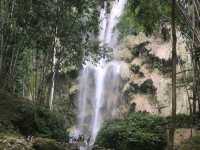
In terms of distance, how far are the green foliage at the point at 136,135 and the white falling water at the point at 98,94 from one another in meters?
11.6

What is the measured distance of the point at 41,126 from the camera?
588 inches

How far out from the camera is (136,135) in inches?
573

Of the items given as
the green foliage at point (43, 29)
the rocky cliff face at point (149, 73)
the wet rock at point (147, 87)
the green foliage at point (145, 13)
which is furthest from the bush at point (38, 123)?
the wet rock at point (147, 87)

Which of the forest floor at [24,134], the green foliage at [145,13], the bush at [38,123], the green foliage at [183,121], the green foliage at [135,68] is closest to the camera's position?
the green foliage at [145,13]

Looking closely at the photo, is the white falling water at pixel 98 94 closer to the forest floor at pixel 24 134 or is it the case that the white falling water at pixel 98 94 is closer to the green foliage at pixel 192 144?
the forest floor at pixel 24 134

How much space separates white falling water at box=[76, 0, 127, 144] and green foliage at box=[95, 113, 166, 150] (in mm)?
11622

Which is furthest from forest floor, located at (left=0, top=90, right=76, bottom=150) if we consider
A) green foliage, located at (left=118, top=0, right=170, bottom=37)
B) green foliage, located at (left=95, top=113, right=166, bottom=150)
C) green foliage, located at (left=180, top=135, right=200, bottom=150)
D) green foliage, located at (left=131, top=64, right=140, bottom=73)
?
green foliage, located at (left=131, top=64, right=140, bottom=73)

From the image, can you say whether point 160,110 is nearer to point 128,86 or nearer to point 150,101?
point 150,101

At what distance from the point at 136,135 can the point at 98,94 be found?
16.2 meters

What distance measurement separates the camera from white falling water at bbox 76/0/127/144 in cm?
2930

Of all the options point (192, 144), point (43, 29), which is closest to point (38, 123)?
point (43, 29)

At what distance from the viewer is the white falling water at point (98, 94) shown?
29.3 m

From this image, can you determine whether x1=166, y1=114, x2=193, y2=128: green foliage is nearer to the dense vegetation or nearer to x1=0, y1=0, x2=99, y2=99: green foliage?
the dense vegetation

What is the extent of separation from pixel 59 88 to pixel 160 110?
32.9 feet
